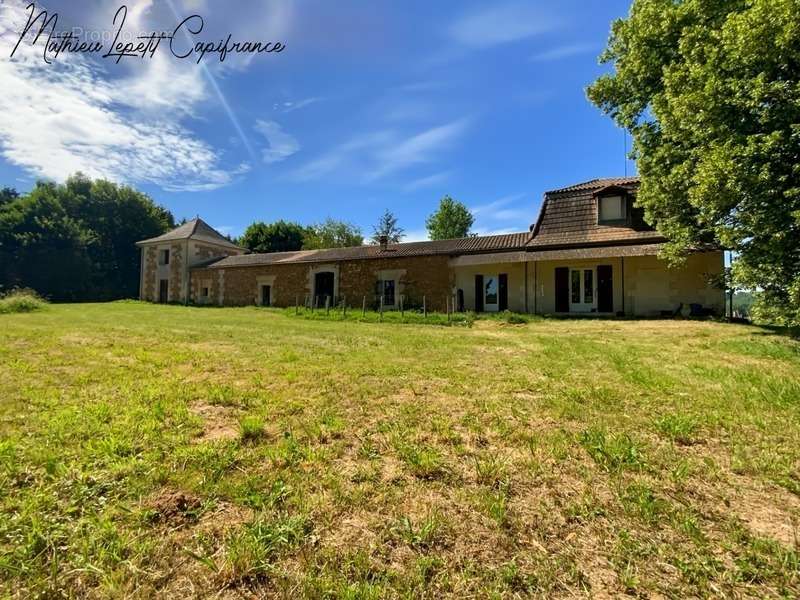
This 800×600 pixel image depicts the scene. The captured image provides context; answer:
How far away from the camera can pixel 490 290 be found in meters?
17.8

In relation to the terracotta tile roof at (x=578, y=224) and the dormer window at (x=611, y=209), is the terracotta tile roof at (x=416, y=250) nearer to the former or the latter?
the terracotta tile roof at (x=578, y=224)

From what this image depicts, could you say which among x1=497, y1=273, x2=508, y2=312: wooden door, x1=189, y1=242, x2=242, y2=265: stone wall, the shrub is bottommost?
the shrub

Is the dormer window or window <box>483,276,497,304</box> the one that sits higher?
the dormer window

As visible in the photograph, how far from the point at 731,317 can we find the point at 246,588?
647 inches

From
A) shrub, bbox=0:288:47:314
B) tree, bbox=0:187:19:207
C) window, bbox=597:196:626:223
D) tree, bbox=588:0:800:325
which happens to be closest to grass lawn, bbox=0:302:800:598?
tree, bbox=588:0:800:325

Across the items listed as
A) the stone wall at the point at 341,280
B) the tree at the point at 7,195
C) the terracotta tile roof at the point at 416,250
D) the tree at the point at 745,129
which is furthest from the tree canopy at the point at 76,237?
the tree at the point at 745,129

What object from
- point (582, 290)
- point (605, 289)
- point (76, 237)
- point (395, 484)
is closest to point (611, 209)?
point (605, 289)

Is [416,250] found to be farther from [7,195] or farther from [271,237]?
[7,195]

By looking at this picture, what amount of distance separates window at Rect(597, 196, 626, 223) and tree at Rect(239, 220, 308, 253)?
105 ft

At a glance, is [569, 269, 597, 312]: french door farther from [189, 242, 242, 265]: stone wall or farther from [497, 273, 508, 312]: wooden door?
[189, 242, 242, 265]: stone wall

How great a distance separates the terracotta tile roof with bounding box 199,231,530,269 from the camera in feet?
58.5

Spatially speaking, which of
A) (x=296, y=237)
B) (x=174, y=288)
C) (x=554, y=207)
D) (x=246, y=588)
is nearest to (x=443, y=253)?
(x=554, y=207)

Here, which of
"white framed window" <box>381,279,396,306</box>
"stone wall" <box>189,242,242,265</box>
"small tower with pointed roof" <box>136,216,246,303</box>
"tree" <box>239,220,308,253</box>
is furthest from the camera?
"tree" <box>239,220,308,253</box>

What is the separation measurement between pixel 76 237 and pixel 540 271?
42.9 m
